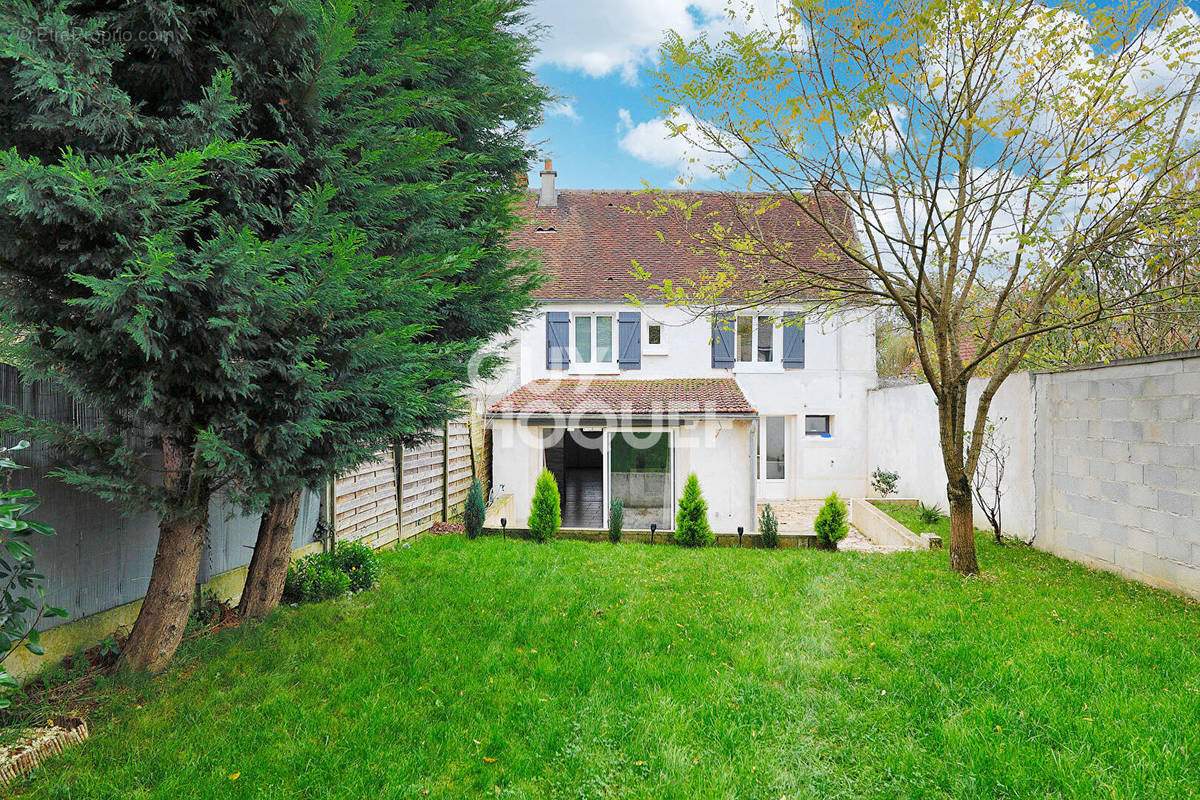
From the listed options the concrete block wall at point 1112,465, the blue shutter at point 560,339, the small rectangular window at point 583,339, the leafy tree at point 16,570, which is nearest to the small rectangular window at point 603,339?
the small rectangular window at point 583,339

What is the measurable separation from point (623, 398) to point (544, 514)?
369 centimetres

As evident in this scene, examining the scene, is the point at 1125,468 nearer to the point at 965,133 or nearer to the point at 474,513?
the point at 965,133

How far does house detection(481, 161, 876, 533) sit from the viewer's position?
1188cm

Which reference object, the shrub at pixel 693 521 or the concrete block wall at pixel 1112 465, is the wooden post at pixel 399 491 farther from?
the concrete block wall at pixel 1112 465

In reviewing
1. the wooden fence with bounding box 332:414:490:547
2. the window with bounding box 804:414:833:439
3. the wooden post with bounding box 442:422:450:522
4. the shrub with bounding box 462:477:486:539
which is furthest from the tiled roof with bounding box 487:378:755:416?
the window with bounding box 804:414:833:439

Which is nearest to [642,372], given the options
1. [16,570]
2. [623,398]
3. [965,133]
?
[623,398]

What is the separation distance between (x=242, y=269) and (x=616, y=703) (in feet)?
10.9

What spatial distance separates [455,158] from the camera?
532cm

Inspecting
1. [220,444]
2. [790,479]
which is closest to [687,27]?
Answer: [220,444]

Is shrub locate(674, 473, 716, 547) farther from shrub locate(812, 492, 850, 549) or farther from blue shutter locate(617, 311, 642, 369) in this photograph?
blue shutter locate(617, 311, 642, 369)

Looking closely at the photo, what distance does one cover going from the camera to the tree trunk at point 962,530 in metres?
6.91

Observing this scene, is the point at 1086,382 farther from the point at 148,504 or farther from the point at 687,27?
the point at 148,504

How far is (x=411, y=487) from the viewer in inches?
362

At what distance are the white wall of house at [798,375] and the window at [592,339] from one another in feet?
0.70
